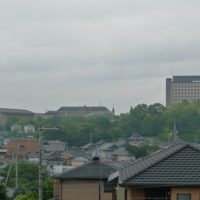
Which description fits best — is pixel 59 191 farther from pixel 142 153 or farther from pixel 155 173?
pixel 142 153

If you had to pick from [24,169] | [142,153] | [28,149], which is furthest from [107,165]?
[28,149]

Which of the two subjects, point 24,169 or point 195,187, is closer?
point 195,187

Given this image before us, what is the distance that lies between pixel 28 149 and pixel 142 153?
38.3 metres

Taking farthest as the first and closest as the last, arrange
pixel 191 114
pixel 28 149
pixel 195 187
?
pixel 191 114 → pixel 28 149 → pixel 195 187

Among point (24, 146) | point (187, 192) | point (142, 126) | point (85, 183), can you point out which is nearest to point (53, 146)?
point (24, 146)

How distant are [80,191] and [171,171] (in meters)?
14.3

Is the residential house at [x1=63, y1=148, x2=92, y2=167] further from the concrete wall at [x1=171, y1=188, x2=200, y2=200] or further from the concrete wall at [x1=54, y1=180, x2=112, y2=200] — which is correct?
the concrete wall at [x1=171, y1=188, x2=200, y2=200]

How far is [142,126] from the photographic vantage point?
183m

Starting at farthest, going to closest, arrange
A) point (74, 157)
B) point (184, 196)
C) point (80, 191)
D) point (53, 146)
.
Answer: point (53, 146) → point (74, 157) → point (80, 191) → point (184, 196)

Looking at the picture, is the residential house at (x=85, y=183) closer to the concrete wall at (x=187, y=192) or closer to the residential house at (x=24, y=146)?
the concrete wall at (x=187, y=192)

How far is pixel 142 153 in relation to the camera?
11438cm

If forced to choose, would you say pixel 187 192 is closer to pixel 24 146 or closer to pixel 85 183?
pixel 85 183

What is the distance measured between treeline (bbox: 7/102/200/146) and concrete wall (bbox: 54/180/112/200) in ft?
422

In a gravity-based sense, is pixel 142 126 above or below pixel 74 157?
above
